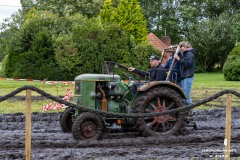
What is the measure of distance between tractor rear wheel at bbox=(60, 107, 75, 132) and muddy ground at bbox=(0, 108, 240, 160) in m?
0.19

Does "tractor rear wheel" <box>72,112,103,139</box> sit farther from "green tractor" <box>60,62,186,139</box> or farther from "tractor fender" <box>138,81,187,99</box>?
"tractor fender" <box>138,81,187,99</box>

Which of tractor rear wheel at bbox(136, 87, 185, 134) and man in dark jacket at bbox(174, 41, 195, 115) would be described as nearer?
tractor rear wheel at bbox(136, 87, 185, 134)

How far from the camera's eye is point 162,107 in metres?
8.46

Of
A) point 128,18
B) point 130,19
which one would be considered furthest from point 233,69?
point 128,18

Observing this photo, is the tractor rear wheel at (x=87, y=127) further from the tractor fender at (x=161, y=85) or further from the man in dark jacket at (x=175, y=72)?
the man in dark jacket at (x=175, y=72)

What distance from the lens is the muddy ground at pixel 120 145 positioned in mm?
6844

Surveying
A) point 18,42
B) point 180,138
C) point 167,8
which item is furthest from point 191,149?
point 167,8

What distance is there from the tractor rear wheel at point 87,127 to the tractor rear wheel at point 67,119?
37.8 inches

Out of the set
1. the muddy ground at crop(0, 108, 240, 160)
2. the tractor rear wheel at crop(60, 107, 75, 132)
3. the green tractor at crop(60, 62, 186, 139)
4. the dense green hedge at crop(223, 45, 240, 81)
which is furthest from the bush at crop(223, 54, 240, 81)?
the tractor rear wheel at crop(60, 107, 75, 132)

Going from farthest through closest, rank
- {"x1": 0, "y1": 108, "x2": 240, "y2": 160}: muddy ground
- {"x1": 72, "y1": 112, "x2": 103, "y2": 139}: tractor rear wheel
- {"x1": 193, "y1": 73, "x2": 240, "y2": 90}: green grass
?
{"x1": 193, "y1": 73, "x2": 240, "y2": 90}: green grass, {"x1": 72, "y1": 112, "x2": 103, "y2": 139}: tractor rear wheel, {"x1": 0, "y1": 108, "x2": 240, "y2": 160}: muddy ground

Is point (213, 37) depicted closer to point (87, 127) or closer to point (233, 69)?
point (233, 69)

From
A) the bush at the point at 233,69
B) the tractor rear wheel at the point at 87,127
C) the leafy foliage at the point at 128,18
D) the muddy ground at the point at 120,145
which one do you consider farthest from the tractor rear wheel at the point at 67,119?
the leafy foliage at the point at 128,18

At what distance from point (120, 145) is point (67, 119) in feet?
5.29

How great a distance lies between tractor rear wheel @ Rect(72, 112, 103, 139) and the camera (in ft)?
26.0
